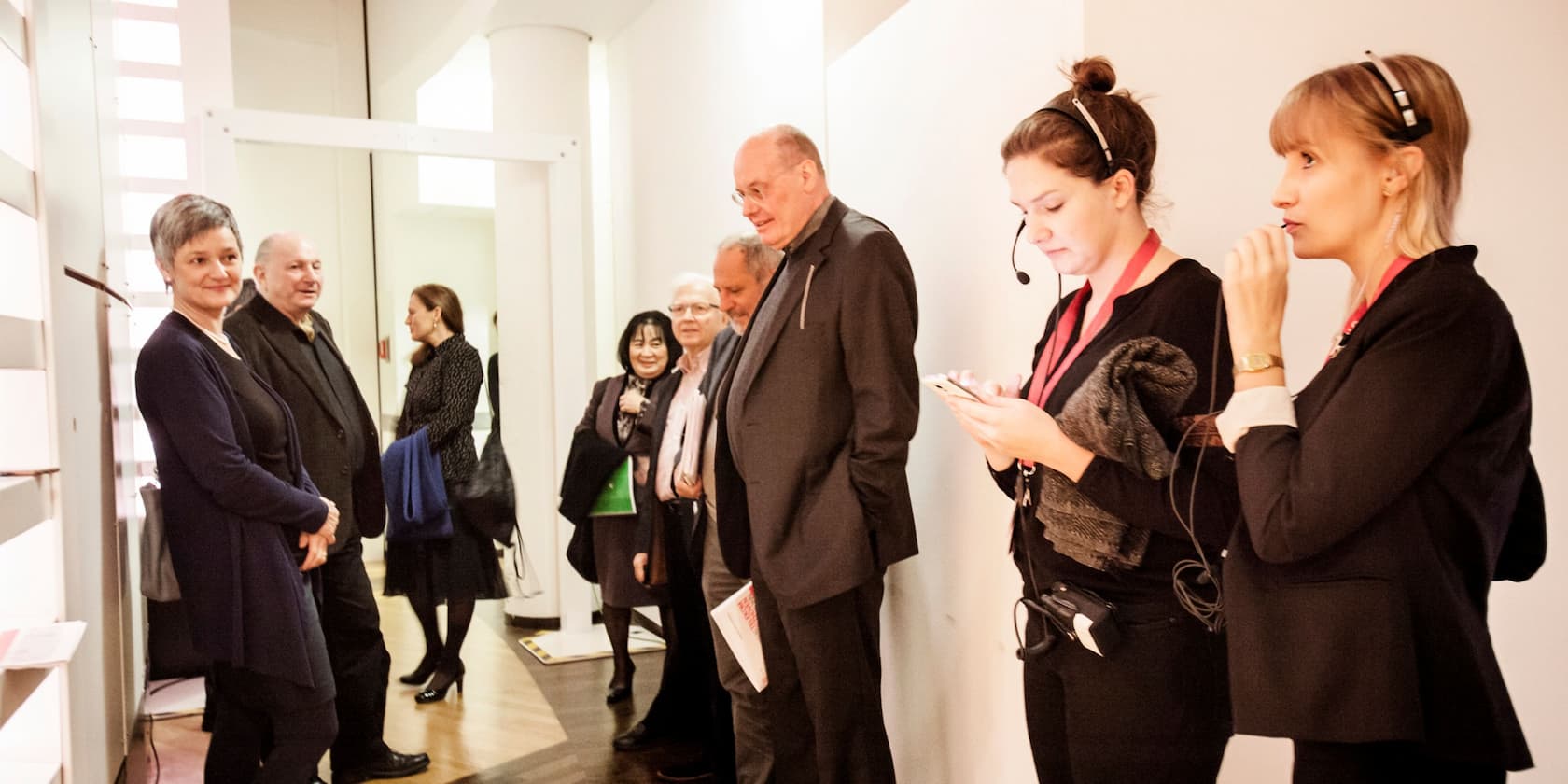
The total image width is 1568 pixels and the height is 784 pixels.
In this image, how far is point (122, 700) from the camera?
2840mm

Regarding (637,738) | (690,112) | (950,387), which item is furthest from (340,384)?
(950,387)

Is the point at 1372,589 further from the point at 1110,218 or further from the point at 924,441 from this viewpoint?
the point at 924,441

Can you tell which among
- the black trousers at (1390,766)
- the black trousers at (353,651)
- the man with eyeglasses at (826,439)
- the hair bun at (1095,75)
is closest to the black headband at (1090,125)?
the hair bun at (1095,75)

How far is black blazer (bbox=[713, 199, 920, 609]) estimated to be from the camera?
6.63 feet

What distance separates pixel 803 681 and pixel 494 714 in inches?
78.3

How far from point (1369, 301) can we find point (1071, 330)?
0.51m

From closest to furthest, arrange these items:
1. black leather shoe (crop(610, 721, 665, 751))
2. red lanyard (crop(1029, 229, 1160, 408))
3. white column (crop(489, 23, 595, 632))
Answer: red lanyard (crop(1029, 229, 1160, 408)) → black leather shoe (crop(610, 721, 665, 751)) → white column (crop(489, 23, 595, 632))

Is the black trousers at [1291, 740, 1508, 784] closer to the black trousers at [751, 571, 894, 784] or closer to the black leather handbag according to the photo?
the black trousers at [751, 571, 894, 784]

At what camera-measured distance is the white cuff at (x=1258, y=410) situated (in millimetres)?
1103

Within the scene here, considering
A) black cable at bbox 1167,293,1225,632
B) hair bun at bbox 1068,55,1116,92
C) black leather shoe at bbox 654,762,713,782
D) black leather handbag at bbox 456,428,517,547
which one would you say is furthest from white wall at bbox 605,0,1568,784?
black leather handbag at bbox 456,428,517,547

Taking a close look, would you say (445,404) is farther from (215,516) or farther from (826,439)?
(826,439)

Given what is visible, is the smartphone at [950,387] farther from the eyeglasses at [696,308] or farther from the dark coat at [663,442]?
the eyeglasses at [696,308]

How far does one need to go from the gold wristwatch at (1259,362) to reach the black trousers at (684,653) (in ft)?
7.74

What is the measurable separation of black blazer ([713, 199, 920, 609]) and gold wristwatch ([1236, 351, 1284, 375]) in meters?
0.90
